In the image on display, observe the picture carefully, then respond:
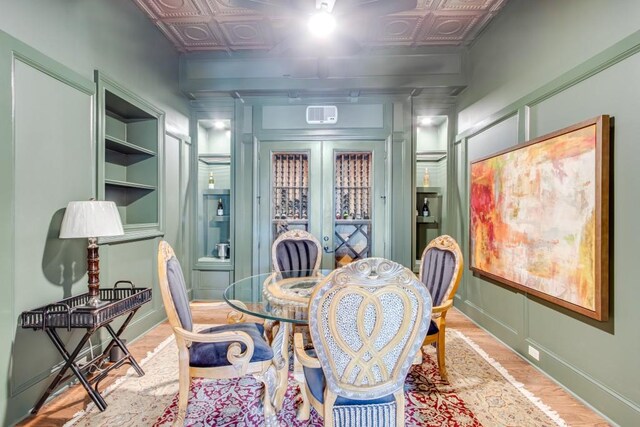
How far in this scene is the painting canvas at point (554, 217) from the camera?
1989 mm

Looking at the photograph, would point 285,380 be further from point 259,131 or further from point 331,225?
point 259,131

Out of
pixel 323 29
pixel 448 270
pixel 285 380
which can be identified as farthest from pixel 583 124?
pixel 285 380

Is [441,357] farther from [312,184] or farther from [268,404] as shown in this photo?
[312,184]

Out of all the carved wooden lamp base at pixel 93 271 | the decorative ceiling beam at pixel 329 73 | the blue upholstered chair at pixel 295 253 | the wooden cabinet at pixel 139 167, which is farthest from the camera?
the decorative ceiling beam at pixel 329 73

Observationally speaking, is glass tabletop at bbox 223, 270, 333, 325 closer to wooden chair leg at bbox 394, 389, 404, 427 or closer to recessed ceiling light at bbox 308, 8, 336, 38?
wooden chair leg at bbox 394, 389, 404, 427

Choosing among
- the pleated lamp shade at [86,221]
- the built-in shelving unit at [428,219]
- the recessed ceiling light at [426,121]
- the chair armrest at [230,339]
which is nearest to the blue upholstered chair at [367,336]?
the chair armrest at [230,339]

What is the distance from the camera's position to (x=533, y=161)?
2580 millimetres

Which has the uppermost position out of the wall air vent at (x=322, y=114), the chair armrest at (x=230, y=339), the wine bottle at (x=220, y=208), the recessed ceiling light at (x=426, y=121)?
the recessed ceiling light at (x=426, y=121)

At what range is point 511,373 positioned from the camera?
2.55m

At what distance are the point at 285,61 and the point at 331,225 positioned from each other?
7.54 feet

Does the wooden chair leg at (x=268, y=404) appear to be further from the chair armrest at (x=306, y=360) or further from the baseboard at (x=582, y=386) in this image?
the baseboard at (x=582, y=386)

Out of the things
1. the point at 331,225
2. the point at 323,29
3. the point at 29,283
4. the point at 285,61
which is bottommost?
the point at 29,283

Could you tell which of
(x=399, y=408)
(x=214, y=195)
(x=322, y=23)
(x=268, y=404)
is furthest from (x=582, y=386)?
(x=214, y=195)

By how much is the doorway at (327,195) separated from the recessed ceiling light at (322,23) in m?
1.96
